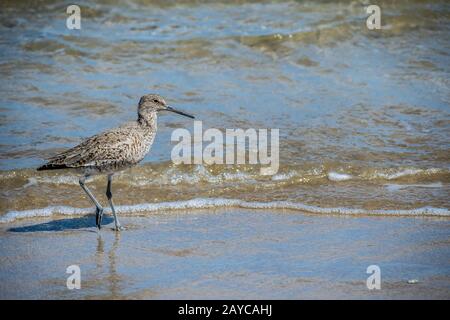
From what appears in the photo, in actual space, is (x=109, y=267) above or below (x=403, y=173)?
below

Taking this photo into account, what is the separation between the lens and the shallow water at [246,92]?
722cm

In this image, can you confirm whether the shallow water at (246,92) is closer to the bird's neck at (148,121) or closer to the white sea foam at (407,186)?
the white sea foam at (407,186)

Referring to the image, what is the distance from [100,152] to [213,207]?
1110mm

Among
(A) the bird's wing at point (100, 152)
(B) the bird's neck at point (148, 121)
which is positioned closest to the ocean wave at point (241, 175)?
(B) the bird's neck at point (148, 121)

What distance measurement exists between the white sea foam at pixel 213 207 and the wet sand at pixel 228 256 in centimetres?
10

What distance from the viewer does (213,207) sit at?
6.84 meters

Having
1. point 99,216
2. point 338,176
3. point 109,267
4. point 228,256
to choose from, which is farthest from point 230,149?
point 109,267

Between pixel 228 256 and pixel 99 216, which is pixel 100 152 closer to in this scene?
pixel 99 216

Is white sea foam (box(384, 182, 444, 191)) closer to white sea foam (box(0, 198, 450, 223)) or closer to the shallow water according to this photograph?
the shallow water

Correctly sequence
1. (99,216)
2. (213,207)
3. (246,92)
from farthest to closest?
(246,92), (213,207), (99,216)

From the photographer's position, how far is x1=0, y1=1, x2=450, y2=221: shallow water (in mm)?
7215

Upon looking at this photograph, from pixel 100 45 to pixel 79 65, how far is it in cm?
87

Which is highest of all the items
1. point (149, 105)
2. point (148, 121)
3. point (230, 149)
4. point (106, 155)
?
point (149, 105)
